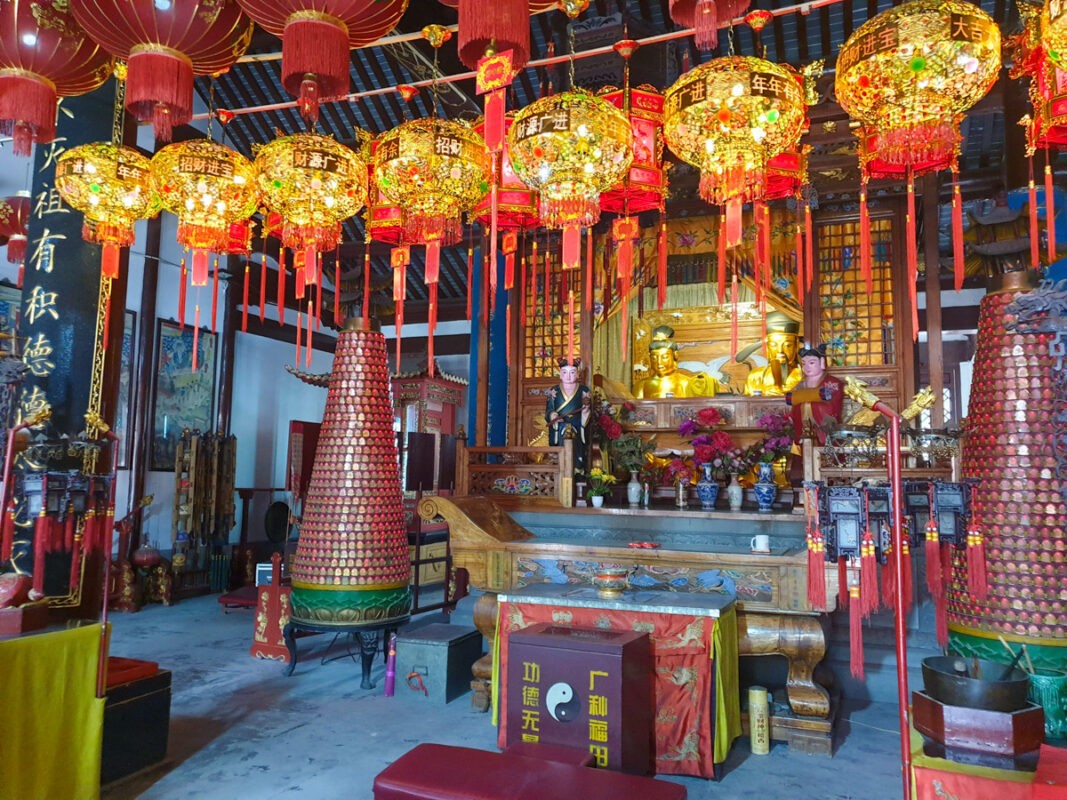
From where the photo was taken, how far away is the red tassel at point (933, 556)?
2109 mm

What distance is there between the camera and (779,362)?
765 cm

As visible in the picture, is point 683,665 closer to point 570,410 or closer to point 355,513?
point 355,513

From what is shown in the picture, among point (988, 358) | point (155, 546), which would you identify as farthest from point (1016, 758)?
point (155, 546)

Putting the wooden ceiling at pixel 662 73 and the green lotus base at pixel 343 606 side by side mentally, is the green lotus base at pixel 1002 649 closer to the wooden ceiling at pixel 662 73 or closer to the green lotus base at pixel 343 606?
the green lotus base at pixel 343 606

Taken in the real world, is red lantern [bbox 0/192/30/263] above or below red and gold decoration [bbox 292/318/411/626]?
above

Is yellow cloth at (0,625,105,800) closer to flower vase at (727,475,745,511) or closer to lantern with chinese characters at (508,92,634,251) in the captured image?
lantern with chinese characters at (508,92,634,251)

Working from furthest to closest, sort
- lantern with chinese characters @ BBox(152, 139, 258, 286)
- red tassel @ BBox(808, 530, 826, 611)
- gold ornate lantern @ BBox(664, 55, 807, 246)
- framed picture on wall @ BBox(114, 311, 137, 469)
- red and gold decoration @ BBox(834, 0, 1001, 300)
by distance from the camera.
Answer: framed picture on wall @ BBox(114, 311, 137, 469) < lantern with chinese characters @ BBox(152, 139, 258, 286) < gold ornate lantern @ BBox(664, 55, 807, 246) < red and gold decoration @ BBox(834, 0, 1001, 300) < red tassel @ BBox(808, 530, 826, 611)

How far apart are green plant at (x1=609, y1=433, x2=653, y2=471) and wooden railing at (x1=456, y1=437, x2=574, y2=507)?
1121 mm

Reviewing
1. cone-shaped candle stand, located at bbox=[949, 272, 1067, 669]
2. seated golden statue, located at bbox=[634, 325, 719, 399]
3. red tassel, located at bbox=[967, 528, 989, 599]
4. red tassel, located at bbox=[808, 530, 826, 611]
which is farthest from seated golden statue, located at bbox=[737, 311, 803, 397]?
red tassel, located at bbox=[808, 530, 826, 611]

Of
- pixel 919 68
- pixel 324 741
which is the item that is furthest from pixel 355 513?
pixel 919 68

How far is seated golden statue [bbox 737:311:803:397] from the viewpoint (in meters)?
7.59

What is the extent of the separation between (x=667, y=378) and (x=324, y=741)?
5.39 m

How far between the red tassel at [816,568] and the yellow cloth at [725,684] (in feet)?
2.95

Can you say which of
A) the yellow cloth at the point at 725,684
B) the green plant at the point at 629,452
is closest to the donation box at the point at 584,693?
the yellow cloth at the point at 725,684
